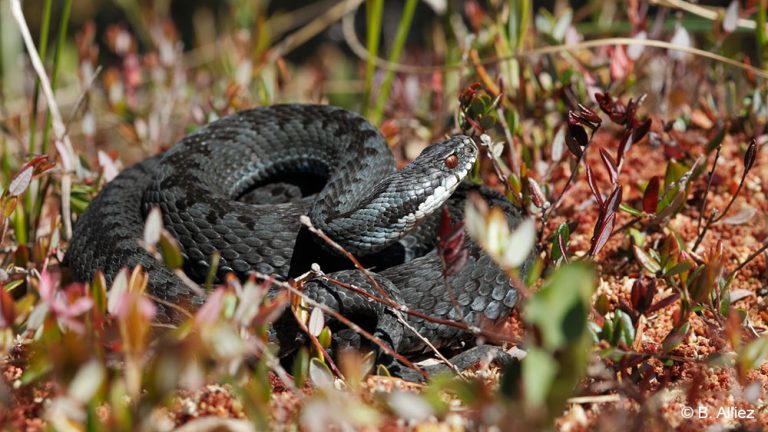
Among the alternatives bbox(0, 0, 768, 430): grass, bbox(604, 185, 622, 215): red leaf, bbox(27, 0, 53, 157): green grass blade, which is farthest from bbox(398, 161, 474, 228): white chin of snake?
bbox(27, 0, 53, 157): green grass blade

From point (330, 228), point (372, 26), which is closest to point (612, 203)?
point (330, 228)

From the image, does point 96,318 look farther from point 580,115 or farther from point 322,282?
point 580,115

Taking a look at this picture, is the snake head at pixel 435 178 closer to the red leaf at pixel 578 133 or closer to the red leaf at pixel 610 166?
the red leaf at pixel 578 133

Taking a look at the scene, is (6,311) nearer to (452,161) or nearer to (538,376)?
(538,376)

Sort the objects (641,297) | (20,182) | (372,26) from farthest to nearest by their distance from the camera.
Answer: (372,26) → (20,182) → (641,297)

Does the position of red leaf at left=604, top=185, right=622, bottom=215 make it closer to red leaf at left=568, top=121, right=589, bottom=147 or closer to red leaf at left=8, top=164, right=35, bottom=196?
red leaf at left=568, top=121, right=589, bottom=147

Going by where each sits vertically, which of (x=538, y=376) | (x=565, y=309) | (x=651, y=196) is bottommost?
(x=651, y=196)
